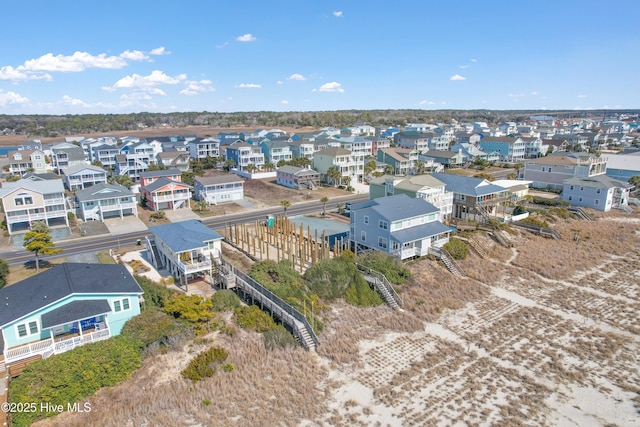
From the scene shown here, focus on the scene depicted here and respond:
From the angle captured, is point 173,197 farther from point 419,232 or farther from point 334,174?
point 419,232

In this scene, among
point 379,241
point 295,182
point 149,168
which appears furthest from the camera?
point 149,168

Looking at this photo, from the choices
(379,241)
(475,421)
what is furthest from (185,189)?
(475,421)

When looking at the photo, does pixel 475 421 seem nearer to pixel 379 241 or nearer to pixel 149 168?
pixel 379 241

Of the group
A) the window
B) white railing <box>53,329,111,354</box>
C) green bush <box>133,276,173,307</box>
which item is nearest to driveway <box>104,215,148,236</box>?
green bush <box>133,276,173,307</box>

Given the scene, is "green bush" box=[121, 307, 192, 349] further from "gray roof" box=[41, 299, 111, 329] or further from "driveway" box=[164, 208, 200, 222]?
"driveway" box=[164, 208, 200, 222]

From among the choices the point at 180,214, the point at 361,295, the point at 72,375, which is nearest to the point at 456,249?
the point at 361,295
